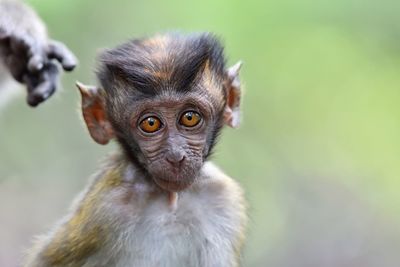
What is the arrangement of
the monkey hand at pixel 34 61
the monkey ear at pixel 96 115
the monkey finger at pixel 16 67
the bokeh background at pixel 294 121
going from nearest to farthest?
the monkey ear at pixel 96 115 < the monkey hand at pixel 34 61 < the monkey finger at pixel 16 67 < the bokeh background at pixel 294 121

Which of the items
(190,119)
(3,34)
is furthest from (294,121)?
(190,119)

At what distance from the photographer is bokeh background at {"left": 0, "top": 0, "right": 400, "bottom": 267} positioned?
285 inches

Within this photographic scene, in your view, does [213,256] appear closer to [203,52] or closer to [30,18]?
[203,52]

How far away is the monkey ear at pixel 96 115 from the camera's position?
375 cm

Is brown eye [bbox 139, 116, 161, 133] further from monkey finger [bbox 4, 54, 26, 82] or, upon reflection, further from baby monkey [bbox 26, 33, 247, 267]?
monkey finger [bbox 4, 54, 26, 82]

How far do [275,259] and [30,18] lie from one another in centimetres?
280

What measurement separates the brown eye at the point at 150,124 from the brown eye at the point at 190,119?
70 millimetres

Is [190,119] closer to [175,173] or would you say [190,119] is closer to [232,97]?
[175,173]

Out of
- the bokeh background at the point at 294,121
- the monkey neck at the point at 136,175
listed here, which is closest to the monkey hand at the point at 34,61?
the monkey neck at the point at 136,175

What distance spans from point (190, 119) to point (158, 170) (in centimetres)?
19

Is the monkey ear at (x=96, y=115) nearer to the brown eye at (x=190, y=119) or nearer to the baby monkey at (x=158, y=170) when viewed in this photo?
the baby monkey at (x=158, y=170)

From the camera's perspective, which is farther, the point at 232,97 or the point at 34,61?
the point at 34,61

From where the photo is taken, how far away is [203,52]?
12.0 ft

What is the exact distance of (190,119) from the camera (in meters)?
3.61
